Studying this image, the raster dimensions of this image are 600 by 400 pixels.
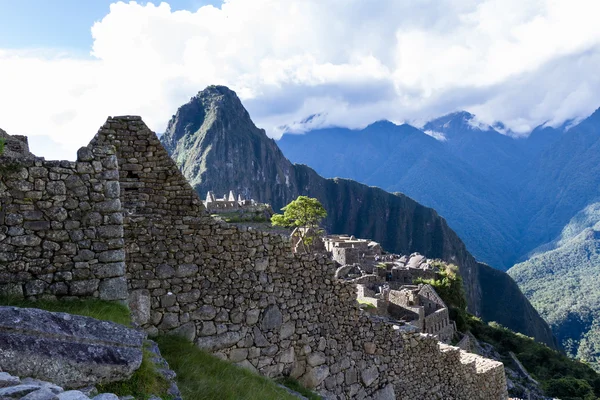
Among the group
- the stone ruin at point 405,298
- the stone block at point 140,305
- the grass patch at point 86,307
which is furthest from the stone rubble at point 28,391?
the stone ruin at point 405,298

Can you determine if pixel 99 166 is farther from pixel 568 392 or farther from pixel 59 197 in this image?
pixel 568 392

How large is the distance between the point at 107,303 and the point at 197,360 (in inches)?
72.5

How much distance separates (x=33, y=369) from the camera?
3.65 m

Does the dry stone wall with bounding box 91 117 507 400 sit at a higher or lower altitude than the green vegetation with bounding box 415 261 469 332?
higher

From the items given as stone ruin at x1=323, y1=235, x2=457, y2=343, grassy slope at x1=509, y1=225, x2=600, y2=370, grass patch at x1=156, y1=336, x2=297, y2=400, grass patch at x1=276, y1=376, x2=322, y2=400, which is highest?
grass patch at x1=156, y1=336, x2=297, y2=400

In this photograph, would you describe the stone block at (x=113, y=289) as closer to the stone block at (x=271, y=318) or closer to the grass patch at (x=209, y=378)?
the grass patch at (x=209, y=378)

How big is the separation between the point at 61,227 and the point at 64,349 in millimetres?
2114

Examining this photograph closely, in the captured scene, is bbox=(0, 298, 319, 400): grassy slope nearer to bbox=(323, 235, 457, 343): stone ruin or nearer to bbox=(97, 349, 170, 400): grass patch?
bbox=(97, 349, 170, 400): grass patch

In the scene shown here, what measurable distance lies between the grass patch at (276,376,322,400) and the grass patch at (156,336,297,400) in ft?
2.15

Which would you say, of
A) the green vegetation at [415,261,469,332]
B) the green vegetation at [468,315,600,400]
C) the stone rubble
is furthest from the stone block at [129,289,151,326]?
the green vegetation at [415,261,469,332]

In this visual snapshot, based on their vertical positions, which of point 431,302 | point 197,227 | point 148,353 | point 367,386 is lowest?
point 431,302

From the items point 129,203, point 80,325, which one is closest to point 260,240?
point 129,203

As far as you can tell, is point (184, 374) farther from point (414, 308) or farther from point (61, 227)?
point (414, 308)

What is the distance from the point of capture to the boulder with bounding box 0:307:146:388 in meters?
3.67
